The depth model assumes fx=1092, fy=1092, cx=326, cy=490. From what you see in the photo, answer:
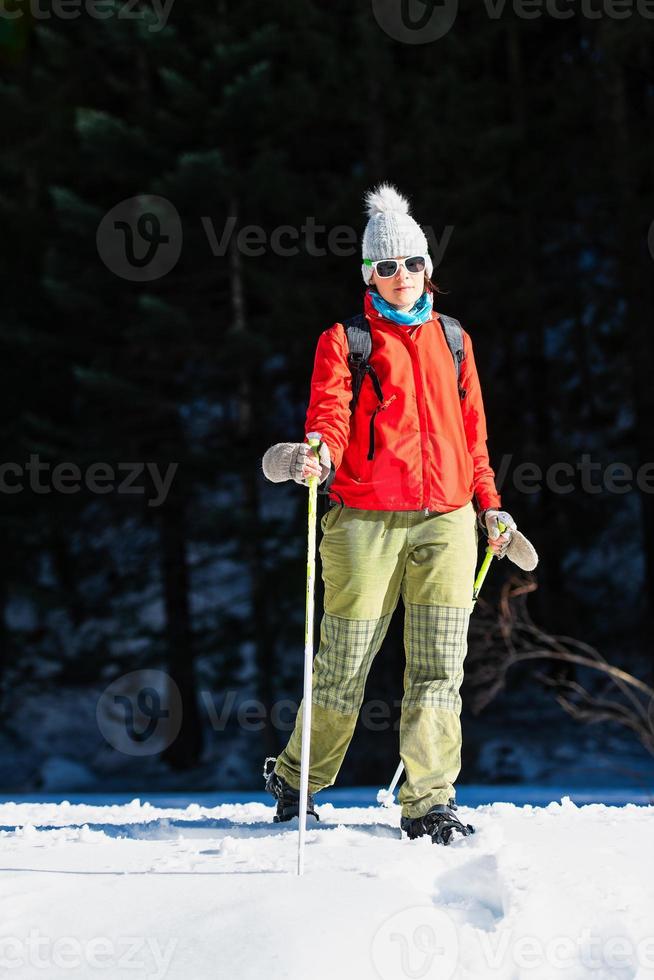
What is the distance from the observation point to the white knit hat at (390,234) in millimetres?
3424

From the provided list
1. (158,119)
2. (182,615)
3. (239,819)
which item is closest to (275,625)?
(182,615)

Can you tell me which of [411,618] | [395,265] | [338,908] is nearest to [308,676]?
[411,618]

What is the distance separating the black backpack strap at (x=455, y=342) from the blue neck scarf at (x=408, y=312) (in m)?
0.07

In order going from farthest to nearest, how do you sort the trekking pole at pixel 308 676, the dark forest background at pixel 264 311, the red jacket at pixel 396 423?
1. the dark forest background at pixel 264 311
2. the red jacket at pixel 396 423
3. the trekking pole at pixel 308 676

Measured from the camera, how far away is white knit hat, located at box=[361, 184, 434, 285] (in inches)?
135

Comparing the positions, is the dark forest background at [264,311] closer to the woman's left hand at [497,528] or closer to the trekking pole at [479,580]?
the trekking pole at [479,580]

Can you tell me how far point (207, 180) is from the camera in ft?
39.7

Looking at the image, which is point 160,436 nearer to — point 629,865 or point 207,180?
point 207,180

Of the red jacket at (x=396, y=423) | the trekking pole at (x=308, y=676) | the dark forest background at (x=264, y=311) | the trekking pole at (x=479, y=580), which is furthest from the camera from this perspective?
the dark forest background at (x=264, y=311)

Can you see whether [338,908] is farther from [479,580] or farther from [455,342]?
[455,342]

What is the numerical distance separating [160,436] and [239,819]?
31.7ft

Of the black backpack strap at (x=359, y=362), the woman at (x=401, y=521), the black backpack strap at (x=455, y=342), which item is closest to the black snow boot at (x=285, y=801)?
the woman at (x=401, y=521)

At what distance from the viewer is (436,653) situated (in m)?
3.34

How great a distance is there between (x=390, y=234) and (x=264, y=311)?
36.4 feet
